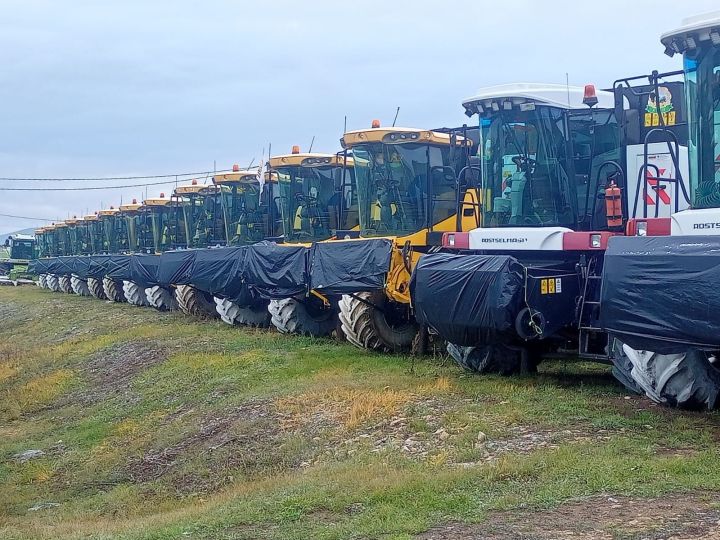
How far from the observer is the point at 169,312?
24.5 m

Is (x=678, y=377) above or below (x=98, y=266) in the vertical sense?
below

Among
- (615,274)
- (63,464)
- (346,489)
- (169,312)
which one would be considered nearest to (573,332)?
(615,274)

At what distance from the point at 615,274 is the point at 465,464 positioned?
6.51 feet

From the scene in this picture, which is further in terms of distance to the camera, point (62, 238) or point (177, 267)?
point (62, 238)

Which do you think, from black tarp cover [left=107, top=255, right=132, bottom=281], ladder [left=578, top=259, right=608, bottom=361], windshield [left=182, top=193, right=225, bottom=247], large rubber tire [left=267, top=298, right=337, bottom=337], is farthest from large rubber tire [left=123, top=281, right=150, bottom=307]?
ladder [left=578, top=259, right=608, bottom=361]

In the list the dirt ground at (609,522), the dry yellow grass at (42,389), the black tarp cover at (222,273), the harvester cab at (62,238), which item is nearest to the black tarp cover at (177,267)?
the black tarp cover at (222,273)

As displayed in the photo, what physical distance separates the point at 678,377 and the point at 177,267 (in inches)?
595

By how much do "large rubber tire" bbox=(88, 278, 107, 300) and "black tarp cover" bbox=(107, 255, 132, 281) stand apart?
4.42 m

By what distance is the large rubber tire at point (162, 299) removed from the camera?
25172 mm

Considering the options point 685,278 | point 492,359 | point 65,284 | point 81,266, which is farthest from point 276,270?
point 65,284

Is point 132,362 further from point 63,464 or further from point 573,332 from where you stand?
point 573,332

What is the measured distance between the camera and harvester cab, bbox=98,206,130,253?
33.8 m

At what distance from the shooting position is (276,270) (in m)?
16.0

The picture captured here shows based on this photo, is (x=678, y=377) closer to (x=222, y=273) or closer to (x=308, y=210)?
(x=308, y=210)
